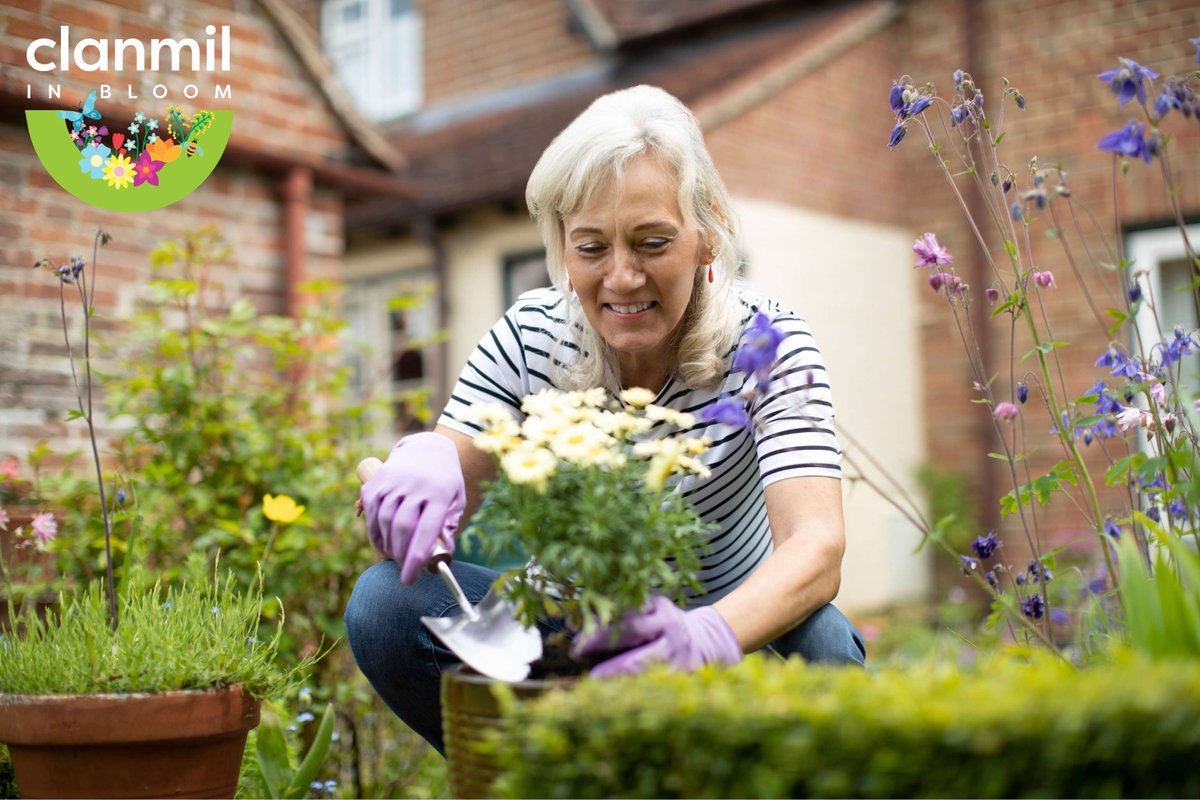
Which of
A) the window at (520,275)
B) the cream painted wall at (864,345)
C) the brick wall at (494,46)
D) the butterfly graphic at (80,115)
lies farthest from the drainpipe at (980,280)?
the butterfly graphic at (80,115)

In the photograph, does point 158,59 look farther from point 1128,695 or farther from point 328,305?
point 1128,695

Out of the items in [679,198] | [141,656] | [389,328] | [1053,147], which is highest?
[1053,147]

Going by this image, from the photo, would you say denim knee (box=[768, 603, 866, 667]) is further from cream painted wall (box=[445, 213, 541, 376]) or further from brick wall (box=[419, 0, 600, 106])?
brick wall (box=[419, 0, 600, 106])

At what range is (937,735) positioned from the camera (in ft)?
3.27

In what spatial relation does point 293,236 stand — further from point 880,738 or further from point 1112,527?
point 880,738

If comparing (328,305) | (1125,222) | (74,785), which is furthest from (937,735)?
(1125,222)

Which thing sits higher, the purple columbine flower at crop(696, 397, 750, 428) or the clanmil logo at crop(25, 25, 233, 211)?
the clanmil logo at crop(25, 25, 233, 211)

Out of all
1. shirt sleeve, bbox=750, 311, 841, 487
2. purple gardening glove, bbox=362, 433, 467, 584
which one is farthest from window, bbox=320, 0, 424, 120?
purple gardening glove, bbox=362, 433, 467, 584

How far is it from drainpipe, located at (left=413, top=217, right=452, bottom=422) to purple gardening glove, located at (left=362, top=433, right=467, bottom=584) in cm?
634

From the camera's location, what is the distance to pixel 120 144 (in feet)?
12.3

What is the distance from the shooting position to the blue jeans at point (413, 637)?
5.98 feet

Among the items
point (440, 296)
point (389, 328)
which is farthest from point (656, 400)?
point (389, 328)

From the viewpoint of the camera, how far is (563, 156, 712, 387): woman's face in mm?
1807

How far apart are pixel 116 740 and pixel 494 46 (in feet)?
28.3
